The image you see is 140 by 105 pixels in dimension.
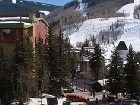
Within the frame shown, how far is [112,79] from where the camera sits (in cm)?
6538

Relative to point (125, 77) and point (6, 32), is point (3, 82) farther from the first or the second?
point (125, 77)

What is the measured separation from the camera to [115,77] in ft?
213

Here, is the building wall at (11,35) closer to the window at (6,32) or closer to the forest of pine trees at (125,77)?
the window at (6,32)

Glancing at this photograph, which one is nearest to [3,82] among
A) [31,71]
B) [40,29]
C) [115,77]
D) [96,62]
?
[31,71]

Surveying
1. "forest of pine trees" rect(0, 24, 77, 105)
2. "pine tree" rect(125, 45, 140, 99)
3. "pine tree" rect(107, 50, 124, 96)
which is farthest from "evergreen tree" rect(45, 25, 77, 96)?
"pine tree" rect(125, 45, 140, 99)

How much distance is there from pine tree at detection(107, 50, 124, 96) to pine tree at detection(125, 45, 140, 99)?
3.11 feet

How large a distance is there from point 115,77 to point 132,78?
264cm

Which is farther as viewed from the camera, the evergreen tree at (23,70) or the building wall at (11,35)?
the building wall at (11,35)

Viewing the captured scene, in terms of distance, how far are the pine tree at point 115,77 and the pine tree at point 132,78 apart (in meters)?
0.95

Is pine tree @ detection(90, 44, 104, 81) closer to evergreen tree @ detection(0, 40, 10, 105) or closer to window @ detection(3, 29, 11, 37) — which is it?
window @ detection(3, 29, 11, 37)

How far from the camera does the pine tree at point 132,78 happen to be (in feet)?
206

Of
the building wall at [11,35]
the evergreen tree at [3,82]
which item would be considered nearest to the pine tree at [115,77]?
the building wall at [11,35]

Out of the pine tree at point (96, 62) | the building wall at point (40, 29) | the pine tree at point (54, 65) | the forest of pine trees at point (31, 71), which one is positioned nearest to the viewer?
the forest of pine trees at point (31, 71)

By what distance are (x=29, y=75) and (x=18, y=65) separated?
1645 mm
